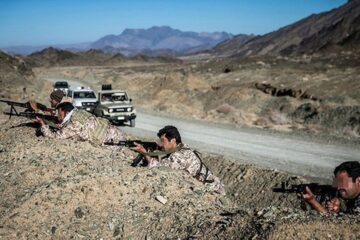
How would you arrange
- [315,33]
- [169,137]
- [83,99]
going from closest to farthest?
[169,137] → [83,99] → [315,33]

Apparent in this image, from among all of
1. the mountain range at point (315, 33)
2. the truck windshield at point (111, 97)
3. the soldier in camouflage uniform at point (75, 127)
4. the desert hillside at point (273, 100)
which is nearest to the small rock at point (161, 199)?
the soldier in camouflage uniform at point (75, 127)

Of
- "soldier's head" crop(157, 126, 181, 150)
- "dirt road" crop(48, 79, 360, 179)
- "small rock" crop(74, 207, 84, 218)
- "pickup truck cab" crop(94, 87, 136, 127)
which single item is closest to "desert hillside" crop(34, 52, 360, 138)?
"dirt road" crop(48, 79, 360, 179)

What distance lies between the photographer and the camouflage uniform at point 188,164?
8133mm

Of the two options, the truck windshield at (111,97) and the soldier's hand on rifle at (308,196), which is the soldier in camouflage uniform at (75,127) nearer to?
the soldier's hand on rifle at (308,196)

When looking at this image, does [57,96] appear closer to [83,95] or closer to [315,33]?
[83,95]

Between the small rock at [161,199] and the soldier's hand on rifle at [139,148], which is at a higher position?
the soldier's hand on rifle at [139,148]

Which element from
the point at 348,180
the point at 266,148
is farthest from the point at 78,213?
the point at 266,148

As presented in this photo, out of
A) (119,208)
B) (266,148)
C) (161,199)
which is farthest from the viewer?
(266,148)

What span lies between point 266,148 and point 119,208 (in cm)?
1087

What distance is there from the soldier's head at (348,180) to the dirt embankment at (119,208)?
0.60 m

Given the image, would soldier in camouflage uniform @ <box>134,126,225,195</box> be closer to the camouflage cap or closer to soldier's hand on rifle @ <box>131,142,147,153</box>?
soldier's hand on rifle @ <box>131,142,147,153</box>

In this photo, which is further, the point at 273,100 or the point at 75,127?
the point at 273,100

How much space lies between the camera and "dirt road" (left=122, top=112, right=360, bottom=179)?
1427 centimetres

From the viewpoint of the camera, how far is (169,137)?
7.91 metres
